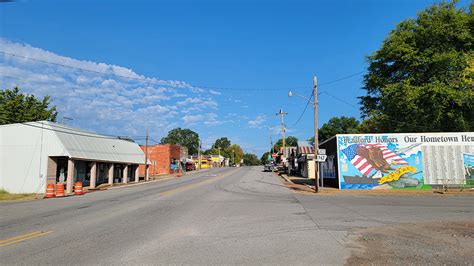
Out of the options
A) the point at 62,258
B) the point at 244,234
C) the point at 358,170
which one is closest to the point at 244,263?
the point at 244,234

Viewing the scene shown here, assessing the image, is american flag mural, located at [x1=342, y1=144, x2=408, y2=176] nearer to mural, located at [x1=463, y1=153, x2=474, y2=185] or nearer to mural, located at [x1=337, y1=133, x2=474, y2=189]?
mural, located at [x1=337, y1=133, x2=474, y2=189]

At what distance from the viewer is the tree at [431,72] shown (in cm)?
3172

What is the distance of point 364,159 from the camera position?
94.7 ft

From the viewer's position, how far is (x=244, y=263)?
662 centimetres

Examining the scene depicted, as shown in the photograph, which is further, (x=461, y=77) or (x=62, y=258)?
(x=461, y=77)

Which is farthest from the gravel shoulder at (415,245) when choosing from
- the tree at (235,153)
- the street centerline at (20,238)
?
the tree at (235,153)

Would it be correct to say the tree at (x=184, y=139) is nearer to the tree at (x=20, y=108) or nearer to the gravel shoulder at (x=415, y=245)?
the tree at (x=20, y=108)

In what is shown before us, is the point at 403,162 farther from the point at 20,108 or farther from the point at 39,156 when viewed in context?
the point at 20,108

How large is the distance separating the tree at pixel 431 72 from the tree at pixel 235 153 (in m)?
143

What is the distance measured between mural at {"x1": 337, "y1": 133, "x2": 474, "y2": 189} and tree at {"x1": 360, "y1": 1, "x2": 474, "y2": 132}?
4.75 m

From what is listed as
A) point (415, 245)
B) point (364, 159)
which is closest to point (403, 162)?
point (364, 159)

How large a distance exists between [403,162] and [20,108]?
1884 inches

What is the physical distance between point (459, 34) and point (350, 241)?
1298 inches

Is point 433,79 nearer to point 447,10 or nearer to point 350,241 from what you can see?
point 447,10
